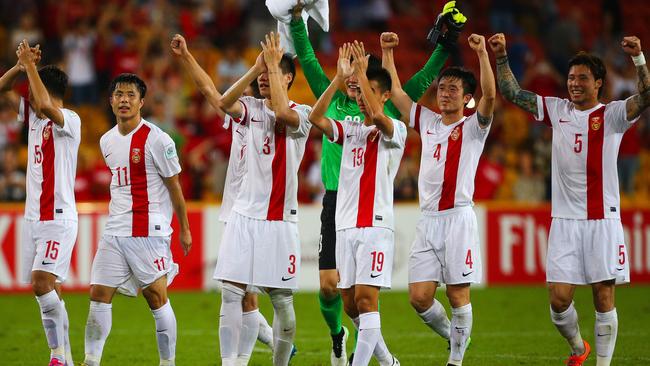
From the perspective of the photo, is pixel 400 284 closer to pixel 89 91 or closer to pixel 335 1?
pixel 89 91

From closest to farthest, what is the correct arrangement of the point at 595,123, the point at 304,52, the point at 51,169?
the point at 595,123
the point at 51,169
the point at 304,52

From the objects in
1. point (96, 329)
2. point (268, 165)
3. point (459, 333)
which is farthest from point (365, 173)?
point (96, 329)

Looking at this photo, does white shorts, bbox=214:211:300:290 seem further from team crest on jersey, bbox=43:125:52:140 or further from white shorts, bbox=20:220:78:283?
team crest on jersey, bbox=43:125:52:140

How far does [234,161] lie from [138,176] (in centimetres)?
83

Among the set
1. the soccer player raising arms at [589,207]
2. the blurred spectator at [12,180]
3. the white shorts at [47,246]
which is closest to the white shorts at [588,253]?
the soccer player raising arms at [589,207]

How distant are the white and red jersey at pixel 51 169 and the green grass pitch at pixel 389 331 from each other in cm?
187

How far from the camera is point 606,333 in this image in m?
8.86

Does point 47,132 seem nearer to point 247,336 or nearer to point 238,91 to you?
point 238,91

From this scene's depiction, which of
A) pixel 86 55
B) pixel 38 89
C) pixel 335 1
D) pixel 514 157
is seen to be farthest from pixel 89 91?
pixel 38 89

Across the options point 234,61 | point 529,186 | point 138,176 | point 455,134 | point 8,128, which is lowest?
point 138,176

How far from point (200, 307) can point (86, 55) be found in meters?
6.87

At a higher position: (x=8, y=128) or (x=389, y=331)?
(x=8, y=128)

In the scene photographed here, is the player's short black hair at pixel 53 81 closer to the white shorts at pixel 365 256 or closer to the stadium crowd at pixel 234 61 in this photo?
the white shorts at pixel 365 256

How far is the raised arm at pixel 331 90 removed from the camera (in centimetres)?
823
